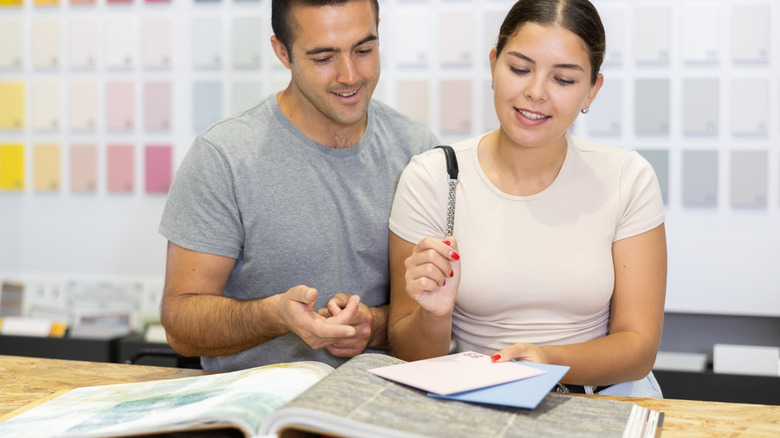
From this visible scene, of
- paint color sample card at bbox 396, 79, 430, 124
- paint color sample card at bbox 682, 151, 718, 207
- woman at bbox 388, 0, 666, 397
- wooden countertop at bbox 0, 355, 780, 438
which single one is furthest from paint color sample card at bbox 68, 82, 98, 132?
paint color sample card at bbox 682, 151, 718, 207

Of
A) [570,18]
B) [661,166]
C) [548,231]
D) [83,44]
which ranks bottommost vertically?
[548,231]

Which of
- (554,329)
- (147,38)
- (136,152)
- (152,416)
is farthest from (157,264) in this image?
(152,416)

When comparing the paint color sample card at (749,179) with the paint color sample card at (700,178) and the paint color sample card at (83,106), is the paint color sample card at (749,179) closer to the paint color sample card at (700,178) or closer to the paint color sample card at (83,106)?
the paint color sample card at (700,178)

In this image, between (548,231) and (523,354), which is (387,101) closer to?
(548,231)

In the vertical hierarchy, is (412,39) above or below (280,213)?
above

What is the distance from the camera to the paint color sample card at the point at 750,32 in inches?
97.7

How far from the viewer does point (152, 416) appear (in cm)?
89

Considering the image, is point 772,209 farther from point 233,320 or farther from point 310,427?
point 310,427

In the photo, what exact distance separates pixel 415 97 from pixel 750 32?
1.14 meters

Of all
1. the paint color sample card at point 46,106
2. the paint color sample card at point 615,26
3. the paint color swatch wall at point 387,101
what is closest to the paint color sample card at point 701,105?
the paint color swatch wall at point 387,101

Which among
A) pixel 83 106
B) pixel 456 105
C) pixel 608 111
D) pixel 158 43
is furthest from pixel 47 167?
pixel 608 111

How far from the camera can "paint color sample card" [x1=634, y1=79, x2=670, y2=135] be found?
2561 millimetres

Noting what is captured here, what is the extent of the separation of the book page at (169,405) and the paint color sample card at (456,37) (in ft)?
5.91

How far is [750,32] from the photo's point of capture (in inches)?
98.0
